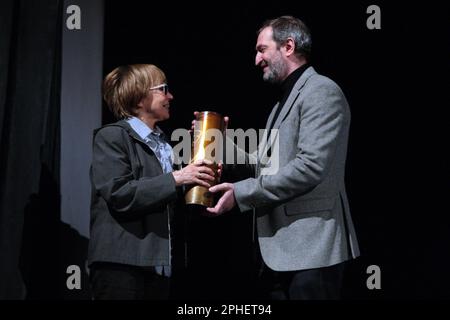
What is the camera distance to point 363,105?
9.78 ft

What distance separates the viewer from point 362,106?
298 cm

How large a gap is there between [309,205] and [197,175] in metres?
0.36

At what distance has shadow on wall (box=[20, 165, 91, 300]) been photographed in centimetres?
248

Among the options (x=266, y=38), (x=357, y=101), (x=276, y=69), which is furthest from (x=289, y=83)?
(x=357, y=101)

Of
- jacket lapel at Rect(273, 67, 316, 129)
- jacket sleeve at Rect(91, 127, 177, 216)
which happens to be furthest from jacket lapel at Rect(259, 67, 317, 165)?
jacket sleeve at Rect(91, 127, 177, 216)

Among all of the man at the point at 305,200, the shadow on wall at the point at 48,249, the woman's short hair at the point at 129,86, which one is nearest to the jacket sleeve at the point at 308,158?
the man at the point at 305,200

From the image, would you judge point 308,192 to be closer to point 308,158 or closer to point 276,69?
point 308,158

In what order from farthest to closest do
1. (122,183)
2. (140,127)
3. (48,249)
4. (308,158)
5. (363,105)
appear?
1. (363,105)
2. (48,249)
3. (140,127)
4. (122,183)
5. (308,158)

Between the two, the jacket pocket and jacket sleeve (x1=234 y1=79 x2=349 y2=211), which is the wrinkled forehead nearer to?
jacket sleeve (x1=234 y1=79 x2=349 y2=211)

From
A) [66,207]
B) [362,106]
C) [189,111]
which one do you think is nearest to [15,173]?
[66,207]

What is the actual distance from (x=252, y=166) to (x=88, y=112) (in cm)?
78

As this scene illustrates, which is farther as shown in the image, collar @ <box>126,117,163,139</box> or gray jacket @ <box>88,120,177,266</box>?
collar @ <box>126,117,163,139</box>

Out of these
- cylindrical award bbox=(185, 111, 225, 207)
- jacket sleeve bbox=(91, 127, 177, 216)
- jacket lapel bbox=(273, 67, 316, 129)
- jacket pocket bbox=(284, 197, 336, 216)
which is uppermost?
jacket lapel bbox=(273, 67, 316, 129)

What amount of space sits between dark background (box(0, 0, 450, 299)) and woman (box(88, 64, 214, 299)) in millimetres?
737
